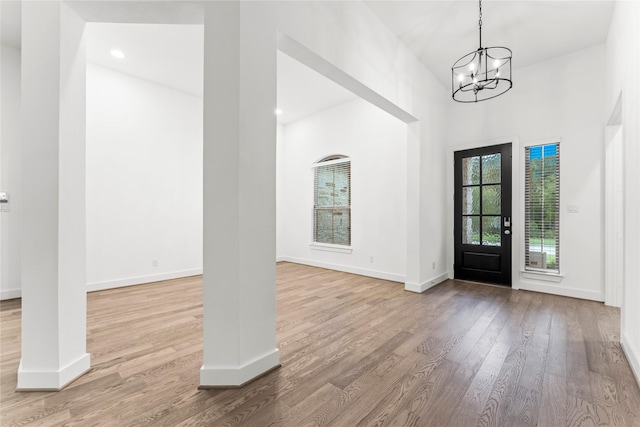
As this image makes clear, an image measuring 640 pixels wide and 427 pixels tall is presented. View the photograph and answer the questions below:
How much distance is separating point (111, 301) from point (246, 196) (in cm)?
299

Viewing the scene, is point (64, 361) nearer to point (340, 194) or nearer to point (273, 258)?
point (273, 258)

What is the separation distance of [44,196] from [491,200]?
518cm

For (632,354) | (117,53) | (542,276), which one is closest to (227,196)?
(632,354)

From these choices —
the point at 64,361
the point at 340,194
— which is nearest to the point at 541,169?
the point at 340,194

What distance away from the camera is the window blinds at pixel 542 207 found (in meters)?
3.86

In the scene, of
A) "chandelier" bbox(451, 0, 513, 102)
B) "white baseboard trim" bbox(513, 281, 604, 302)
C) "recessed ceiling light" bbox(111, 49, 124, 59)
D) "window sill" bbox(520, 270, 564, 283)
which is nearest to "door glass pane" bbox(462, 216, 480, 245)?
"window sill" bbox(520, 270, 564, 283)

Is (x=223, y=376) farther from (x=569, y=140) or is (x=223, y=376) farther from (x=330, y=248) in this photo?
(x=569, y=140)

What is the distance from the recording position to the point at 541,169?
13.0 ft

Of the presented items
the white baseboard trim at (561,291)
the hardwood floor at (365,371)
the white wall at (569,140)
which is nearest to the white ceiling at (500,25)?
the white wall at (569,140)

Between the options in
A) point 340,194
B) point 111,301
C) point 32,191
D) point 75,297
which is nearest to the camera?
point 32,191

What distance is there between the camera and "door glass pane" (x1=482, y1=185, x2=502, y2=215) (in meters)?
4.26

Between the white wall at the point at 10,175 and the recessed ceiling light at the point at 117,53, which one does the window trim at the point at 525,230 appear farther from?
the white wall at the point at 10,175

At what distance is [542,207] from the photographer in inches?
156

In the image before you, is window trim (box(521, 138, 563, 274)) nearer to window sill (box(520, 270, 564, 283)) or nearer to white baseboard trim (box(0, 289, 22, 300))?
window sill (box(520, 270, 564, 283))
